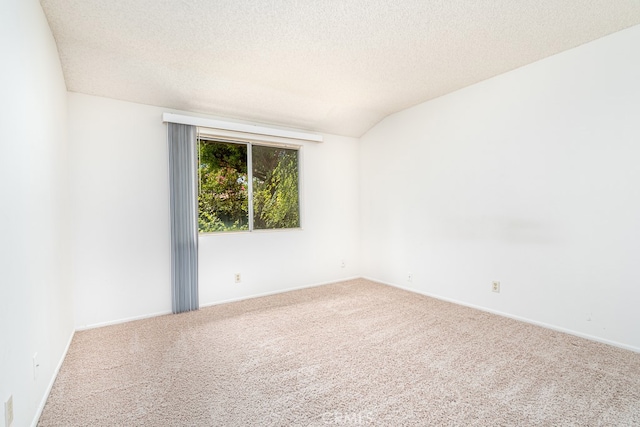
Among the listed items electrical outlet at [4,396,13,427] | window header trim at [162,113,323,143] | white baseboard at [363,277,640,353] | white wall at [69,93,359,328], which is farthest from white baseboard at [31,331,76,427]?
white baseboard at [363,277,640,353]

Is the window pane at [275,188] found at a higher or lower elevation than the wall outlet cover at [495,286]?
higher

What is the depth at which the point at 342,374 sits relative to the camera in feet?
6.86

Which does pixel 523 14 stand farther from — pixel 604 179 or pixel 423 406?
pixel 423 406

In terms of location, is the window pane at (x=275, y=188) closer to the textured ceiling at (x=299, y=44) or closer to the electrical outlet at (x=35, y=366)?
the textured ceiling at (x=299, y=44)

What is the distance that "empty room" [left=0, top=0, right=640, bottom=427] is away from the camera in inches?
69.1

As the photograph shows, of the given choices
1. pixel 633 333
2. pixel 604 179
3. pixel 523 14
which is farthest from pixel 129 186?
pixel 633 333

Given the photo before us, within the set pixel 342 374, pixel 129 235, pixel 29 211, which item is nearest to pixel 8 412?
pixel 29 211

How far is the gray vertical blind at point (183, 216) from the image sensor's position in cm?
336

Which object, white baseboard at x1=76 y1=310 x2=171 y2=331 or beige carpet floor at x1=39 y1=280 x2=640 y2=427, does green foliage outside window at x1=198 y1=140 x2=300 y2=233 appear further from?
beige carpet floor at x1=39 y1=280 x2=640 y2=427

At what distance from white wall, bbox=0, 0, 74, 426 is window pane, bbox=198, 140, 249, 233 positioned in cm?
142

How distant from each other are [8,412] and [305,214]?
137 inches

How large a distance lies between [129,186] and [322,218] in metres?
2.57

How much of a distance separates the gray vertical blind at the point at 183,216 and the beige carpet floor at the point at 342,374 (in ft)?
1.07

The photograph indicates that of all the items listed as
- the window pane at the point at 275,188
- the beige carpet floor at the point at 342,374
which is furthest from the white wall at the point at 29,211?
the window pane at the point at 275,188
